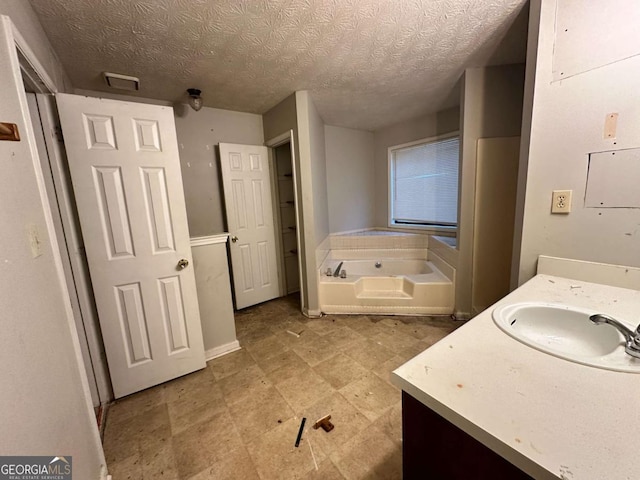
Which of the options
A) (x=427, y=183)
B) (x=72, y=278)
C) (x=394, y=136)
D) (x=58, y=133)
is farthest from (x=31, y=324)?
(x=394, y=136)

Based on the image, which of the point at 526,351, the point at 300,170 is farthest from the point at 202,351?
the point at 526,351

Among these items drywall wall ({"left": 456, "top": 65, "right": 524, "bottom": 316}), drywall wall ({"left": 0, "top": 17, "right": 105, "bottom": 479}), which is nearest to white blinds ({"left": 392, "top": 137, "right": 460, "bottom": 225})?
drywall wall ({"left": 456, "top": 65, "right": 524, "bottom": 316})

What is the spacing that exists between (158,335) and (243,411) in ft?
2.64

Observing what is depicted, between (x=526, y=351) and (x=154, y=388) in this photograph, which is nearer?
(x=526, y=351)

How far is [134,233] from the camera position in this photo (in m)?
1.64

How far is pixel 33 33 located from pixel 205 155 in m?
1.58

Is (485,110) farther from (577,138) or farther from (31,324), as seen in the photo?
(31,324)

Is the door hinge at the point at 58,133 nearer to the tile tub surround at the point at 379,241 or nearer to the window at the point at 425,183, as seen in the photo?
the tile tub surround at the point at 379,241

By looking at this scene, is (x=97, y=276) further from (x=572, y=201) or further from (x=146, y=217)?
(x=572, y=201)

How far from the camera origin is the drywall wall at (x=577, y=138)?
1108mm

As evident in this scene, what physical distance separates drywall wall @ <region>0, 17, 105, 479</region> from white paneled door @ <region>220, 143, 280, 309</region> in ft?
6.23

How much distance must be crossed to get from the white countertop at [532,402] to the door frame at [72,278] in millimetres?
1420

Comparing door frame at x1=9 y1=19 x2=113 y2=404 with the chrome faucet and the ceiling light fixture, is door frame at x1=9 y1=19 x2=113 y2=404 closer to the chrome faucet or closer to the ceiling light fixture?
the ceiling light fixture

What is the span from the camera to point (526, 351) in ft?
2.43
